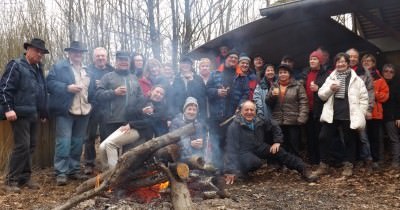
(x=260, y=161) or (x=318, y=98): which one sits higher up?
(x=318, y=98)

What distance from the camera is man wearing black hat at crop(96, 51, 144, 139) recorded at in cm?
596

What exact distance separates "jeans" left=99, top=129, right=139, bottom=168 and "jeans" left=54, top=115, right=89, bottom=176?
30.1 inches

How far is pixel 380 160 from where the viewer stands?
671 centimetres

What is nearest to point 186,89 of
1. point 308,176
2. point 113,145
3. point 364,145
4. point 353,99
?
point 113,145

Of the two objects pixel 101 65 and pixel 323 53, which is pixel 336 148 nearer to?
pixel 323 53

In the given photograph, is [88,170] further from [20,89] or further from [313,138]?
[313,138]

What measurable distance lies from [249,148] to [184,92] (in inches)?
53.8

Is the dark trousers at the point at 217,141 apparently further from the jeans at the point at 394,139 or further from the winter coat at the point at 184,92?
the jeans at the point at 394,139

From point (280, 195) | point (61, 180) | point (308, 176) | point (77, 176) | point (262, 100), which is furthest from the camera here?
point (262, 100)

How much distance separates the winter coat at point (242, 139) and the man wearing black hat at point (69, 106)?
230cm

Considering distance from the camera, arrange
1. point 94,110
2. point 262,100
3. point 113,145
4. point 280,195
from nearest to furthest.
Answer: point 280,195, point 113,145, point 262,100, point 94,110

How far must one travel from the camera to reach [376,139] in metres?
6.64

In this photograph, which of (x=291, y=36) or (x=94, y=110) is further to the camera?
(x=291, y=36)

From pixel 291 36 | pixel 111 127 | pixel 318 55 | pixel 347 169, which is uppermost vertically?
pixel 291 36
